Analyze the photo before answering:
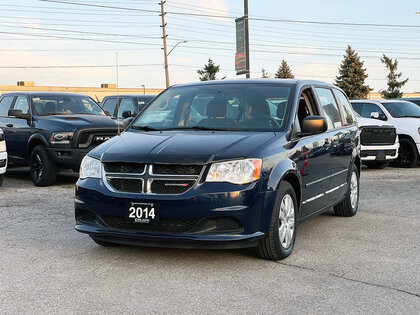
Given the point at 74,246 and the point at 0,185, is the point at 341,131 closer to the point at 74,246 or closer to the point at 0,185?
the point at 74,246

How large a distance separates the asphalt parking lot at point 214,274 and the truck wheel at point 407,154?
777cm

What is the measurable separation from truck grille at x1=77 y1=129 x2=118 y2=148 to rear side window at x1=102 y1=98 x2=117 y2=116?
5014 mm

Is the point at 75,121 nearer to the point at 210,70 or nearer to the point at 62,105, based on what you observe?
the point at 62,105

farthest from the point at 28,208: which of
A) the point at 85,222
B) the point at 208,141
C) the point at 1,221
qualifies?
the point at 208,141

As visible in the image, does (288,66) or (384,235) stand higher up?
(288,66)

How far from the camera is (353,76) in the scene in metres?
70.6

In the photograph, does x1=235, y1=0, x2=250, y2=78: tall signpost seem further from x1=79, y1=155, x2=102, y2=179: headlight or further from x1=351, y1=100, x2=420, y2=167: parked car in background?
x1=79, y1=155, x2=102, y2=179: headlight

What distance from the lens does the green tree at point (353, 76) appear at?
70.4 m

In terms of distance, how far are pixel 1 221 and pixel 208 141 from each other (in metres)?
3.40

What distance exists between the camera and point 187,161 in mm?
4824

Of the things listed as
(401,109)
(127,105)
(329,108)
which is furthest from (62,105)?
(401,109)

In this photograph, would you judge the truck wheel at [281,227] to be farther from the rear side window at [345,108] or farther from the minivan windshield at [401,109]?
the minivan windshield at [401,109]

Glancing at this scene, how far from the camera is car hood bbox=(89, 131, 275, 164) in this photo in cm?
489

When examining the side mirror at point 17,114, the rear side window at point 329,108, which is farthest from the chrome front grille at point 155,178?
the side mirror at point 17,114
